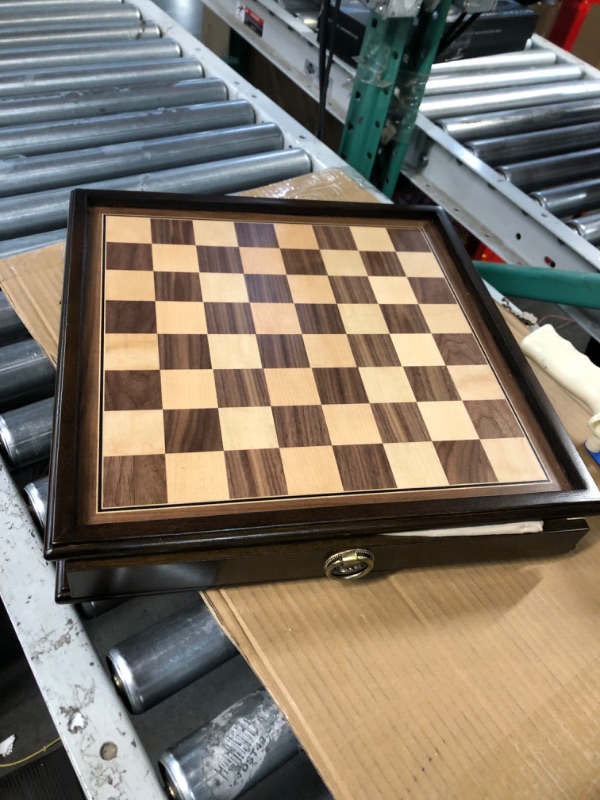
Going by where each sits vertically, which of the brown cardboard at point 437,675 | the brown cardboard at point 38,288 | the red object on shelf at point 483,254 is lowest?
the red object on shelf at point 483,254

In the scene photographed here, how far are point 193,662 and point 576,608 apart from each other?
52 centimetres

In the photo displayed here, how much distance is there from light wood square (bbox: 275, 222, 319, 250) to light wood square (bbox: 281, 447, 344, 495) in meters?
0.42

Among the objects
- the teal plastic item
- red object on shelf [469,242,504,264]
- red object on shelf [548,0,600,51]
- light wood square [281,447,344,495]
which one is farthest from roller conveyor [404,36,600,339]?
light wood square [281,447,344,495]

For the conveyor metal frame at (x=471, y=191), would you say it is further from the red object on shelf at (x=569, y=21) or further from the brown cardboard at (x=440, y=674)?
the red object on shelf at (x=569, y=21)

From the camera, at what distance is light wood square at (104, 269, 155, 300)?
88 centimetres

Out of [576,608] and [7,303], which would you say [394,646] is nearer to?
[576,608]

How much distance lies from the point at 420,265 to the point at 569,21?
253 cm

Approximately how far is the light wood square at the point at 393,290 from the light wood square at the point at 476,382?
156mm

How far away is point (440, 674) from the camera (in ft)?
2.45

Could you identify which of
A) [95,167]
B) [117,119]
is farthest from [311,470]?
[117,119]

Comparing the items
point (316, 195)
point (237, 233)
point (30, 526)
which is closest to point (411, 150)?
point (316, 195)

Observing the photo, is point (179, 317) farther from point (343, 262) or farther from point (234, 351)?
point (343, 262)

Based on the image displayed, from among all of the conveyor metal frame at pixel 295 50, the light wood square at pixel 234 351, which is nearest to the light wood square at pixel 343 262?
the light wood square at pixel 234 351

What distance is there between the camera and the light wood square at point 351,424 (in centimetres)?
80
